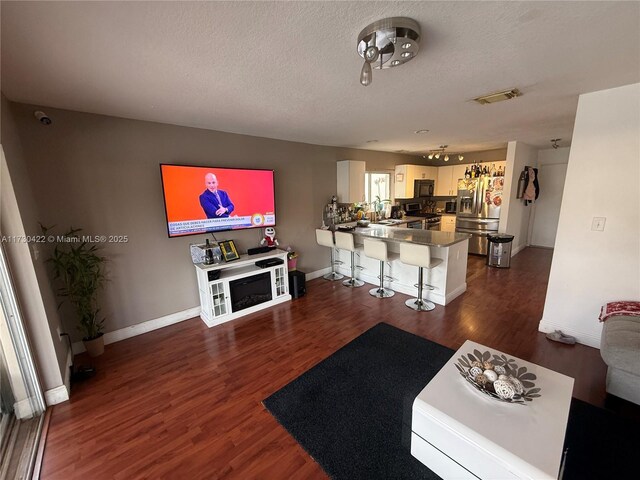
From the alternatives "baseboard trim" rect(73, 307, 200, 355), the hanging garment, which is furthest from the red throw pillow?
"baseboard trim" rect(73, 307, 200, 355)

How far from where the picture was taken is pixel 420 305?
3555mm

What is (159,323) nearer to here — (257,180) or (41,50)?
(257,180)

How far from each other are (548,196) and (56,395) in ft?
29.7

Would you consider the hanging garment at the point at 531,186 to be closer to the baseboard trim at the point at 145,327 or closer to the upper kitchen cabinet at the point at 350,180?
the upper kitchen cabinet at the point at 350,180

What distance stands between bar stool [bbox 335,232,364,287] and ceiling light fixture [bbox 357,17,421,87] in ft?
9.18

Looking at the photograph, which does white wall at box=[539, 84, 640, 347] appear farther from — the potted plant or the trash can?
the potted plant

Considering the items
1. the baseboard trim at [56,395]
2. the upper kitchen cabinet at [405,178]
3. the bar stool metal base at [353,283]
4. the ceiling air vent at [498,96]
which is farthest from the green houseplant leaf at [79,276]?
the upper kitchen cabinet at [405,178]

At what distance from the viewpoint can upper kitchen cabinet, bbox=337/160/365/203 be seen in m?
4.88

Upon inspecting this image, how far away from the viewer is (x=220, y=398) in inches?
82.7

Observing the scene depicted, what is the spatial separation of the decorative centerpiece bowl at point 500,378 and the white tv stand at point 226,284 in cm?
254

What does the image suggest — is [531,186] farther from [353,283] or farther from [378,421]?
[378,421]

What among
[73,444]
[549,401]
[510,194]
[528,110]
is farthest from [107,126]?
[510,194]

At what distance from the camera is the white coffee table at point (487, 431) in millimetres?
1181

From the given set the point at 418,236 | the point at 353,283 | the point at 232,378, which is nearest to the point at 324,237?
the point at 353,283
